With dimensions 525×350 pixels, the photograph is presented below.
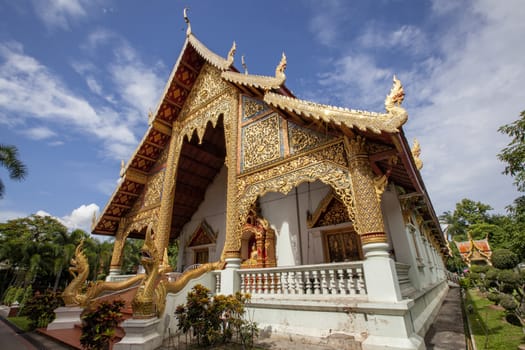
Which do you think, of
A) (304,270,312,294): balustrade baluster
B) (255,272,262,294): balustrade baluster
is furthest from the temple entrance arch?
(304,270,312,294): balustrade baluster

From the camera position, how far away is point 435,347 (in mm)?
3373

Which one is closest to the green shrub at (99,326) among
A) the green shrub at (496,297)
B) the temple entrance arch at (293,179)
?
the temple entrance arch at (293,179)

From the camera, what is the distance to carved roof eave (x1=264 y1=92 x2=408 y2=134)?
10.7 feet

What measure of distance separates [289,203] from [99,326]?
4.86 m

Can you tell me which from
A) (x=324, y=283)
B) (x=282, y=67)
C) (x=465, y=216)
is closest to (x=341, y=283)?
(x=324, y=283)

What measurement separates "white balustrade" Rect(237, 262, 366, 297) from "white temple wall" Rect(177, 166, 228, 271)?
4296 millimetres

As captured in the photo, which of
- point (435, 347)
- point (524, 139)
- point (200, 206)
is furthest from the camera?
point (200, 206)

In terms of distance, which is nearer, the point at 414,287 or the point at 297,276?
the point at 297,276

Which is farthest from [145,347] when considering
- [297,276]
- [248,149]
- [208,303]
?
[248,149]

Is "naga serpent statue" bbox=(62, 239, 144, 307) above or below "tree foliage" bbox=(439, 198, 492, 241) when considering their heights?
below

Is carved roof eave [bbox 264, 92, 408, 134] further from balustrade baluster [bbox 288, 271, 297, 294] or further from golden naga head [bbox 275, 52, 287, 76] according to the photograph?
balustrade baluster [bbox 288, 271, 297, 294]

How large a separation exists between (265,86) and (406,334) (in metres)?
4.72

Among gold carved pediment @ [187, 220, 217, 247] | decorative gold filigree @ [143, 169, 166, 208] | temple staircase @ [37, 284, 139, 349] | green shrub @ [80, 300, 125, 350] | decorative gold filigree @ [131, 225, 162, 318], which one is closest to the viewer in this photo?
green shrub @ [80, 300, 125, 350]

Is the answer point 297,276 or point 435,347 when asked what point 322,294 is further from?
point 435,347
